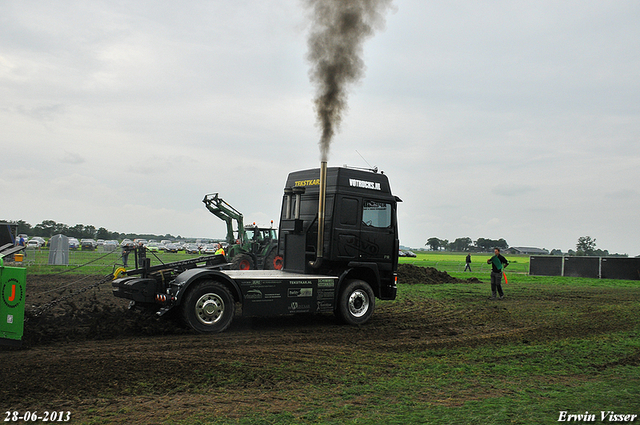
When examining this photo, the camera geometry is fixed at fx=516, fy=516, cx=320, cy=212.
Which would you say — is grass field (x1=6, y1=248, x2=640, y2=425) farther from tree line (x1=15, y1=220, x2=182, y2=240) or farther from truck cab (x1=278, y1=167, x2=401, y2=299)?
tree line (x1=15, y1=220, x2=182, y2=240)

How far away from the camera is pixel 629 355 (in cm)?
847

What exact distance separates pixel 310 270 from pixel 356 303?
51.4 inches

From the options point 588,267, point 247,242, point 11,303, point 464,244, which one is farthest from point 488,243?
point 11,303

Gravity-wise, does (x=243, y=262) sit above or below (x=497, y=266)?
below

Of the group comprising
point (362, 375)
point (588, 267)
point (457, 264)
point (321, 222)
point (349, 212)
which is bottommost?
point (457, 264)

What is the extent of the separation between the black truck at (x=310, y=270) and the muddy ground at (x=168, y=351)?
46 centimetres

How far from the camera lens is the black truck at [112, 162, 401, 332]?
384 inches

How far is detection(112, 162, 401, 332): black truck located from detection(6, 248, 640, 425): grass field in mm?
535

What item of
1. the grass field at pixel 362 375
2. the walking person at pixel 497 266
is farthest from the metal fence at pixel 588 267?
the grass field at pixel 362 375

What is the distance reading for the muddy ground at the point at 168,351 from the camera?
5.61 m

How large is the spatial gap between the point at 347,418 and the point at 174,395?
2033mm

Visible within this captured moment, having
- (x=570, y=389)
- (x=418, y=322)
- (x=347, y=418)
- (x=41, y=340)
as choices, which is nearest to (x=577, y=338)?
(x=418, y=322)

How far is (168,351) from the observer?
7.95m

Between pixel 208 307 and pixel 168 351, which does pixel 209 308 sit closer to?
pixel 208 307
